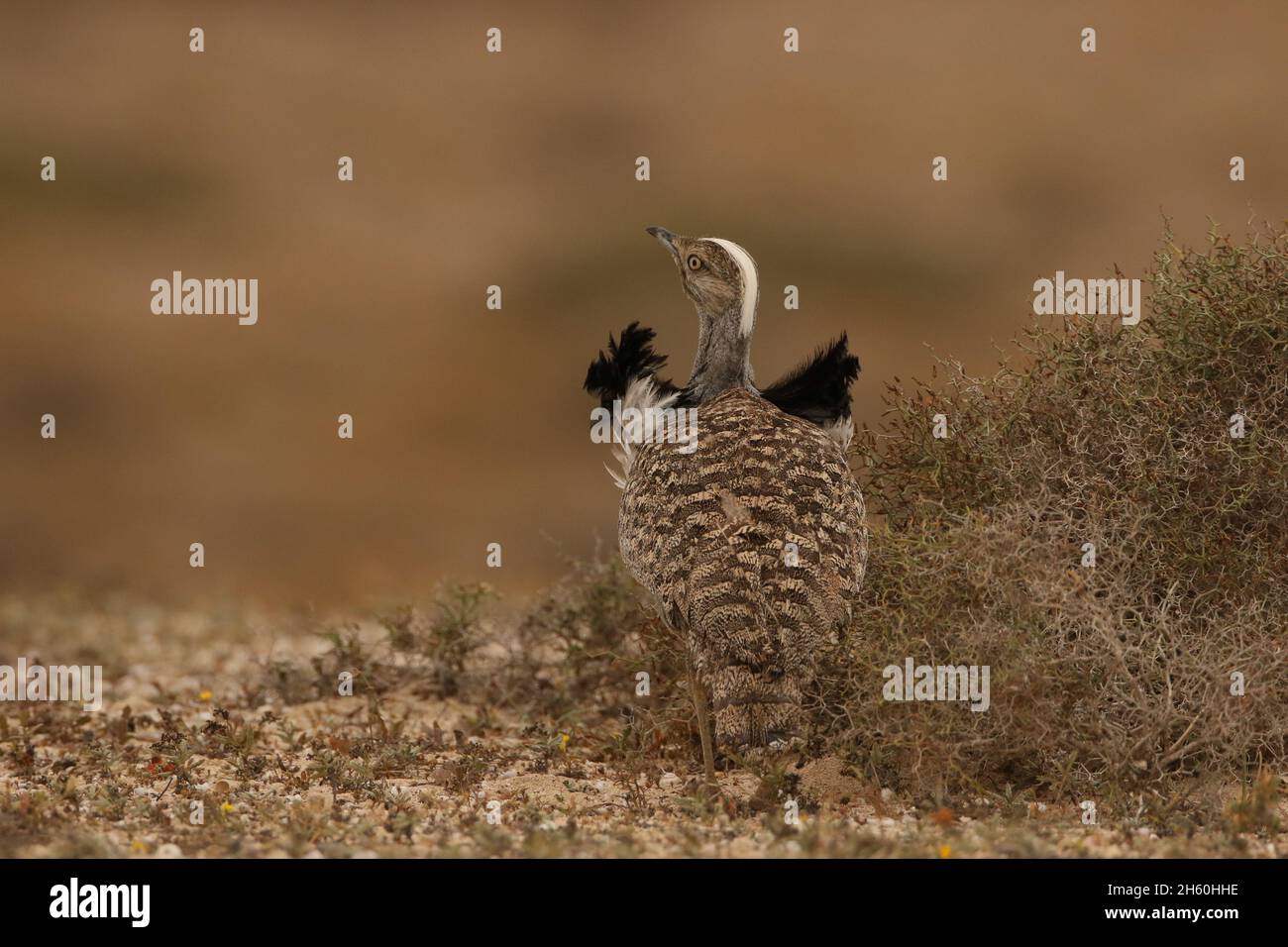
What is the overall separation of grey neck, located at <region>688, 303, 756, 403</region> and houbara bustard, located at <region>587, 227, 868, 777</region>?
54mm

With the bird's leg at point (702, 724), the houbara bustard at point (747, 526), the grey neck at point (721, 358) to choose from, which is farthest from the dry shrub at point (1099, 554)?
the grey neck at point (721, 358)

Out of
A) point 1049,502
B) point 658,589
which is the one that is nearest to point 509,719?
point 658,589

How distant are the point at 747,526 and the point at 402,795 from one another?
173 centimetres

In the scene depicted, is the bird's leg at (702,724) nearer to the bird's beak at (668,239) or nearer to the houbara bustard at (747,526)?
the houbara bustard at (747,526)

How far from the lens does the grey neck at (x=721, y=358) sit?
6.91 m

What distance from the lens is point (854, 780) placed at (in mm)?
5824

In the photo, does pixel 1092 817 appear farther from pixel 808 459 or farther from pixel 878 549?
pixel 808 459

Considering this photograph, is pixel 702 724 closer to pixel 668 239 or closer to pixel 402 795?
pixel 402 795

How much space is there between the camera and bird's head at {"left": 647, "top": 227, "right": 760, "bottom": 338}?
687 centimetres

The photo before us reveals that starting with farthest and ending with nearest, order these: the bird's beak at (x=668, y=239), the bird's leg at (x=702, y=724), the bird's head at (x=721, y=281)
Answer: the bird's beak at (x=668, y=239), the bird's head at (x=721, y=281), the bird's leg at (x=702, y=724)

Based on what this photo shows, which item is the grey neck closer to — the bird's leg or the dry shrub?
the dry shrub

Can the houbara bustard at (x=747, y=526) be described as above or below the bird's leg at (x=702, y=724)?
above

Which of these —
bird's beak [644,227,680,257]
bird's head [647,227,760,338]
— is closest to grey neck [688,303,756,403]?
bird's head [647,227,760,338]

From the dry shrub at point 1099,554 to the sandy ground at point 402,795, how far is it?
1.01ft
